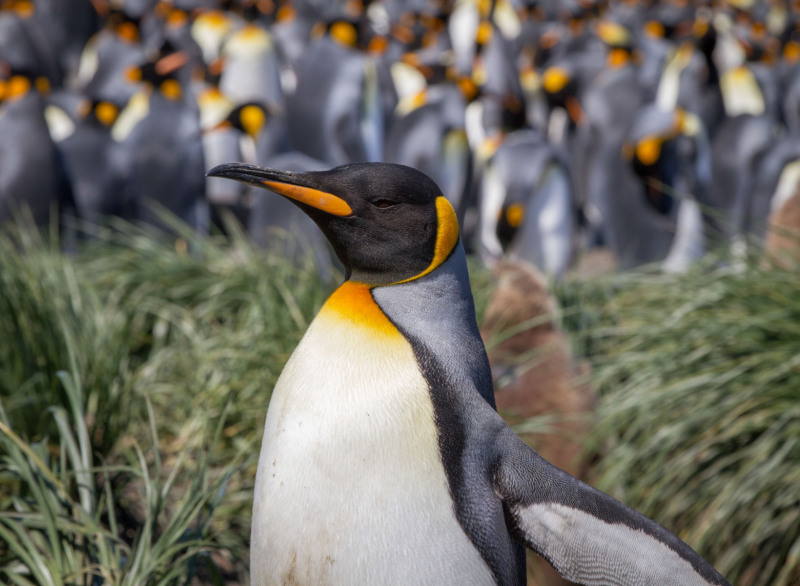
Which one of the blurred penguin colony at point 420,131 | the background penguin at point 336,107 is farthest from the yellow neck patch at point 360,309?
the background penguin at point 336,107

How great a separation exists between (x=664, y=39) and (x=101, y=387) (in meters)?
13.3

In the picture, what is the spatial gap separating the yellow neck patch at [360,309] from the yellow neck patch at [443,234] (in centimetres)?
7

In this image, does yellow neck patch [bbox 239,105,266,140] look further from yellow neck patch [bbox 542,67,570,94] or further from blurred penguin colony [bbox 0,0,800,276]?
yellow neck patch [bbox 542,67,570,94]

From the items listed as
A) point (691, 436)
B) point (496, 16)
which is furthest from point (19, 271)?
point (496, 16)

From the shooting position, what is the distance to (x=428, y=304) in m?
1.76

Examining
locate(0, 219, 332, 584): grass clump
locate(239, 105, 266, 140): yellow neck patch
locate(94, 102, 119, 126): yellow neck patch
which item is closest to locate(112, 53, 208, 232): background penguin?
locate(94, 102, 119, 126): yellow neck patch

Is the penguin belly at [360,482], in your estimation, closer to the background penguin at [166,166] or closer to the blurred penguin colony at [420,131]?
the blurred penguin colony at [420,131]

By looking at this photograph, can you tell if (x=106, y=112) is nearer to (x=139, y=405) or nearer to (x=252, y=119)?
(x=252, y=119)

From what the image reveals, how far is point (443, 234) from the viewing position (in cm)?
175

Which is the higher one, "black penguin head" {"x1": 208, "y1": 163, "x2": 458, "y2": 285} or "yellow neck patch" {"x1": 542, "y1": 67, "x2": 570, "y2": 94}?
"yellow neck patch" {"x1": 542, "y1": 67, "x2": 570, "y2": 94}

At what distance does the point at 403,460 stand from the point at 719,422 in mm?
1764

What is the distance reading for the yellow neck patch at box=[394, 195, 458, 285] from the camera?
1.74 meters

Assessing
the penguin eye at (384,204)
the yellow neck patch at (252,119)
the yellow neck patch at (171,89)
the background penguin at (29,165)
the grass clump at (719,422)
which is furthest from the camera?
the yellow neck patch at (171,89)

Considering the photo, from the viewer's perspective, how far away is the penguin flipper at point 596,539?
1584mm
